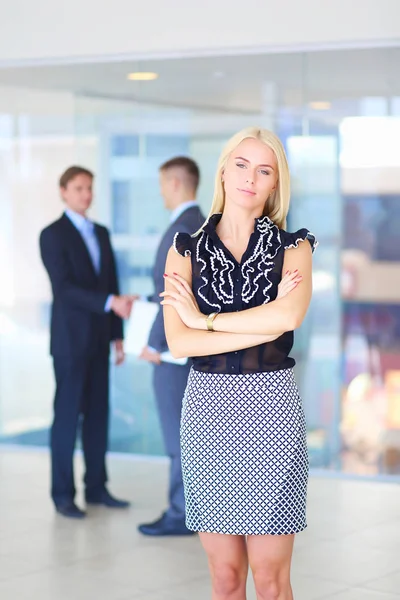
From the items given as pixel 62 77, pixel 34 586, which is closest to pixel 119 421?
pixel 62 77

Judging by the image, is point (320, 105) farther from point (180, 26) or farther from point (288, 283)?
point (288, 283)

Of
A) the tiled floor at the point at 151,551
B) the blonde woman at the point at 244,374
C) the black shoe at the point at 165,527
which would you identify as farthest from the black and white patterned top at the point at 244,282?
the black shoe at the point at 165,527

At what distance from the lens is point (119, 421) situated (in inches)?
293

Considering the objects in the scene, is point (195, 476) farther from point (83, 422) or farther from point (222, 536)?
point (83, 422)

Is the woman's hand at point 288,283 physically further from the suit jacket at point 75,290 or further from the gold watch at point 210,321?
the suit jacket at point 75,290

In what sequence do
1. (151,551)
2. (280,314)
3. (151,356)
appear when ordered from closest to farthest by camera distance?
(280,314), (151,551), (151,356)

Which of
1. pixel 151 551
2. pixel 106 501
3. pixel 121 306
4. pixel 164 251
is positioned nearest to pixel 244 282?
pixel 164 251

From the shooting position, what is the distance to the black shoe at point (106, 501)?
19.5ft

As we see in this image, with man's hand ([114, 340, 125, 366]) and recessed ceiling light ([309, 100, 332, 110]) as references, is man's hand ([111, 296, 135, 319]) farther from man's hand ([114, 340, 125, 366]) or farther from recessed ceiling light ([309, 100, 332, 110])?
recessed ceiling light ([309, 100, 332, 110])

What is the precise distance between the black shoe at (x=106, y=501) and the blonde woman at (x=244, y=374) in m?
2.78

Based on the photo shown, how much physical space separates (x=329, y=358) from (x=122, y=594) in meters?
2.79

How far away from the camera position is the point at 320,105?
6742 millimetres

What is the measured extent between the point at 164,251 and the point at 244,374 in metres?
2.10

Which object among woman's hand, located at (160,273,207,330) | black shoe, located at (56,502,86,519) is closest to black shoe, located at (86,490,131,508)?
black shoe, located at (56,502,86,519)
